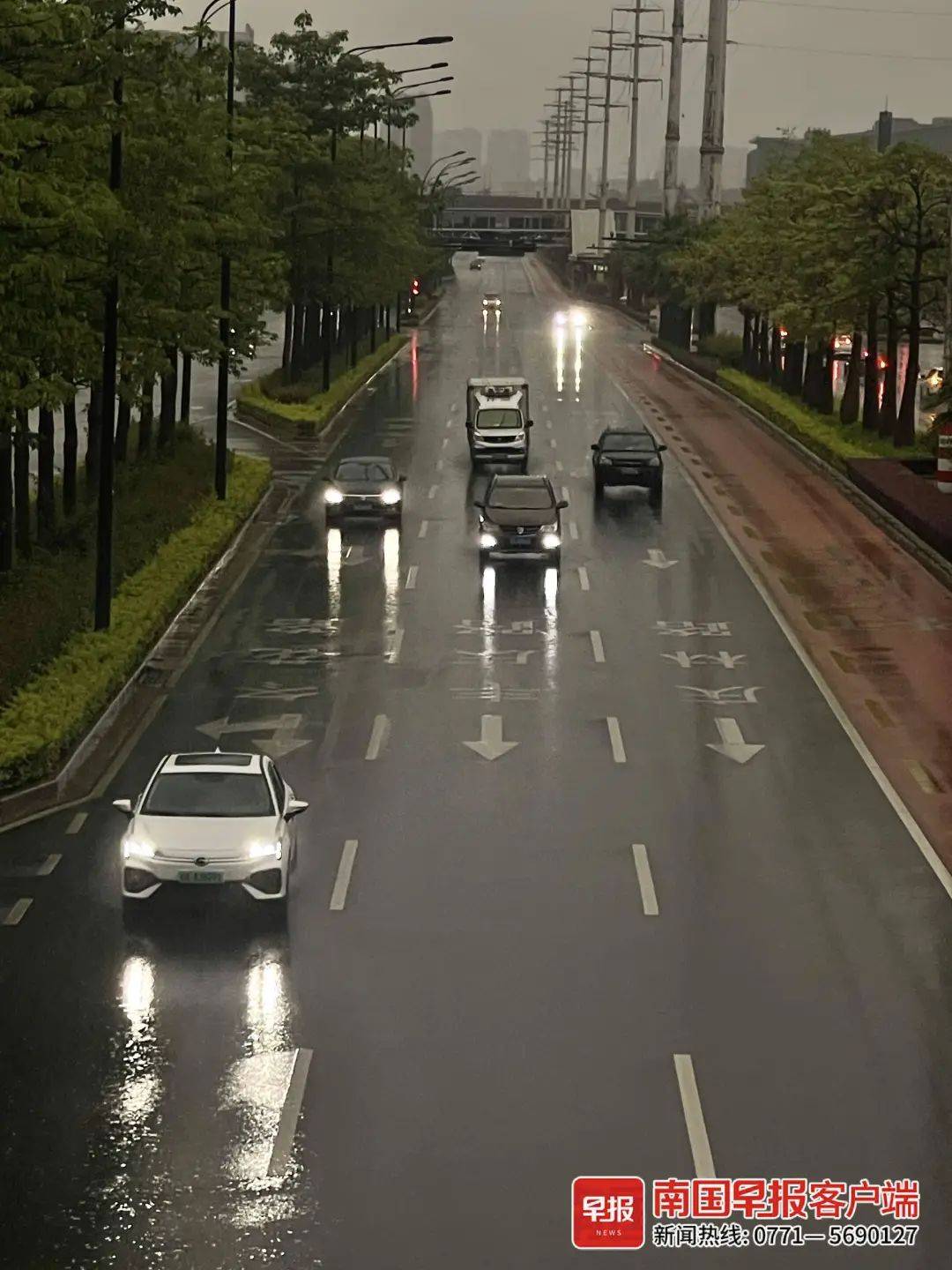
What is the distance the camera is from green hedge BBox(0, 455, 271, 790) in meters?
27.6

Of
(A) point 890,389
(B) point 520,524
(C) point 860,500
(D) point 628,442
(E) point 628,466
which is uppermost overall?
(A) point 890,389

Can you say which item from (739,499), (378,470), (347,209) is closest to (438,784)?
(378,470)

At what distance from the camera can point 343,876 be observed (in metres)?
24.1

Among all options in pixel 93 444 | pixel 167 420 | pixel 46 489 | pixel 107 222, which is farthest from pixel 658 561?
pixel 107 222

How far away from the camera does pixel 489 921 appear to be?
22391 mm

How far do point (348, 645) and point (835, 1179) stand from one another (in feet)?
74.9

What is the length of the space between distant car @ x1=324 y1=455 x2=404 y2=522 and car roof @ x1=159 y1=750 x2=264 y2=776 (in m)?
28.3

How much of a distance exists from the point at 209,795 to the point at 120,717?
29.6 ft

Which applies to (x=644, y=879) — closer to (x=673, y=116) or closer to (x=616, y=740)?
(x=616, y=740)

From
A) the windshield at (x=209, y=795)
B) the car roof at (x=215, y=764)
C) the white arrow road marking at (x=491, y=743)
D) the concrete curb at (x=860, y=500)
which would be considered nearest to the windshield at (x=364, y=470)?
the concrete curb at (x=860, y=500)

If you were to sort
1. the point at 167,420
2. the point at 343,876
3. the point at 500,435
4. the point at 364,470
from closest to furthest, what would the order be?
1. the point at 343,876
2. the point at 364,470
3. the point at 167,420
4. the point at 500,435

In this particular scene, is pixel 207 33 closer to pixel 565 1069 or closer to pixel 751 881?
pixel 751 881

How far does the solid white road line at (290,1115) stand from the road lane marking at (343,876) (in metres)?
4.49

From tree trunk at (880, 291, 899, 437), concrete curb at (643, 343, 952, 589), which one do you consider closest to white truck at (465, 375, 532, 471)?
concrete curb at (643, 343, 952, 589)
